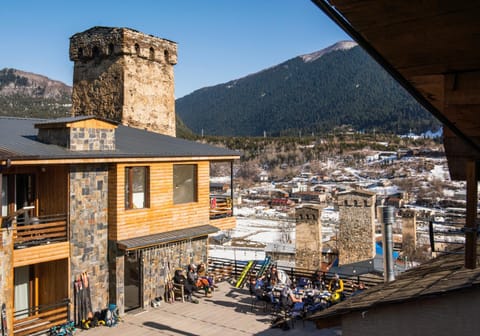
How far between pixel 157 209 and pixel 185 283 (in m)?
2.19

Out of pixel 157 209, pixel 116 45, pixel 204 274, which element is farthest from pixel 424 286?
pixel 116 45

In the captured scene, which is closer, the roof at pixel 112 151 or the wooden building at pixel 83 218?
the roof at pixel 112 151

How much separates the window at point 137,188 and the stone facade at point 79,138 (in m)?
1.11

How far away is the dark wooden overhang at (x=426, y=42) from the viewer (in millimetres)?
1441

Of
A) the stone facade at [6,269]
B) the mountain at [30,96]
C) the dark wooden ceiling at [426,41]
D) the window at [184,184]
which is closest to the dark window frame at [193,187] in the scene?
the window at [184,184]

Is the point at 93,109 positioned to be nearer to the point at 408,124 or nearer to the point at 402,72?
the point at 402,72

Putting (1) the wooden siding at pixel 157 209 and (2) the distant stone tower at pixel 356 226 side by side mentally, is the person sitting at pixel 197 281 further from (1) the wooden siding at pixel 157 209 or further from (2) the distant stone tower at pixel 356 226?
(2) the distant stone tower at pixel 356 226

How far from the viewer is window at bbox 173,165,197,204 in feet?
48.5

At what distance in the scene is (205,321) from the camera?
11586 mm

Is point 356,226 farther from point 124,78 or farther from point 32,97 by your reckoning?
point 32,97

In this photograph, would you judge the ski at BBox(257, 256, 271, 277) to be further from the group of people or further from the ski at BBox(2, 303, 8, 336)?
the ski at BBox(2, 303, 8, 336)

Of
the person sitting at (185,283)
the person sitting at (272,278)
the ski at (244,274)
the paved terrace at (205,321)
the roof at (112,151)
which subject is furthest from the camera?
the ski at (244,274)

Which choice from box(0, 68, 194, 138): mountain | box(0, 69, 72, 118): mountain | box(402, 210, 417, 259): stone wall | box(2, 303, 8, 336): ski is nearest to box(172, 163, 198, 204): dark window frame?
box(2, 303, 8, 336): ski

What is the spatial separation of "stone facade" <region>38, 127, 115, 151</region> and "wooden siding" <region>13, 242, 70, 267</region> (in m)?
2.29
